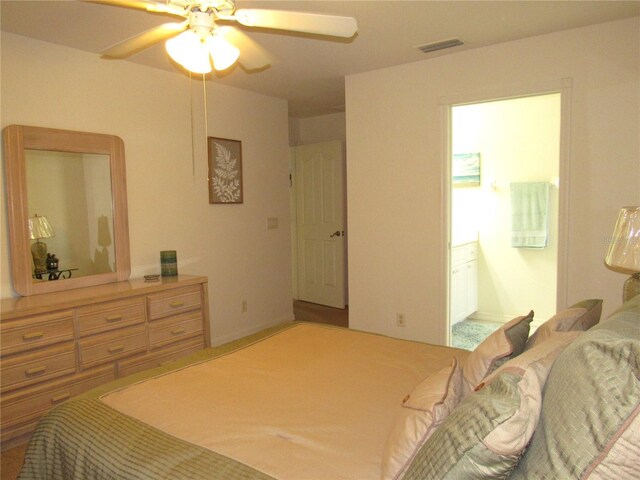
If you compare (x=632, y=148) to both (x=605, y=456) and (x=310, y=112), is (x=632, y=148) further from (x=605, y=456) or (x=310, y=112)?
(x=310, y=112)

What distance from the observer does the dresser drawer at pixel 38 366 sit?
2.34 meters

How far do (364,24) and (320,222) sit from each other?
3.08m

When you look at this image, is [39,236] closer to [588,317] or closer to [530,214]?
[588,317]

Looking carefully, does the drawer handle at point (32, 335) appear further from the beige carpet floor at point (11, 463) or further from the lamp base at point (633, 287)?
the lamp base at point (633, 287)

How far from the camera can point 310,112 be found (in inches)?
213

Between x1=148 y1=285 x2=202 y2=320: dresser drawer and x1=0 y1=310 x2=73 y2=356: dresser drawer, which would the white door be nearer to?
x1=148 y1=285 x2=202 y2=320: dresser drawer

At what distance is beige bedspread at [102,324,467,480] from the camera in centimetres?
126

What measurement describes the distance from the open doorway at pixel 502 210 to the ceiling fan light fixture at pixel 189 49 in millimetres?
3101

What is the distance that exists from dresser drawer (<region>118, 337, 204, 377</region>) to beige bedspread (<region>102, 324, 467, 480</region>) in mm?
1165

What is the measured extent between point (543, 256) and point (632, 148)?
2.02m

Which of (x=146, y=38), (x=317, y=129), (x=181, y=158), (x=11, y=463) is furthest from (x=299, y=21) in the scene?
(x=317, y=129)

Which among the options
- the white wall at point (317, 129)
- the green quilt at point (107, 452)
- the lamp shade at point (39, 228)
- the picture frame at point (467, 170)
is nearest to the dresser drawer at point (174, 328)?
the lamp shade at point (39, 228)

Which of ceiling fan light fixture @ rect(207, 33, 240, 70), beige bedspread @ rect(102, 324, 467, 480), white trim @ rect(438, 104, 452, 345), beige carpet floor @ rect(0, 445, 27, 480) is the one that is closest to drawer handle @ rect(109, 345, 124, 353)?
beige carpet floor @ rect(0, 445, 27, 480)

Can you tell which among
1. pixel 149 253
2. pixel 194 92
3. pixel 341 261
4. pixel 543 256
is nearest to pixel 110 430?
pixel 149 253
